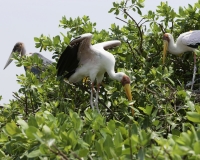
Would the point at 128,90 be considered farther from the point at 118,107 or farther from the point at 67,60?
the point at 67,60

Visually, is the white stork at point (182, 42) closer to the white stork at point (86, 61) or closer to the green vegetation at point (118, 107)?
the green vegetation at point (118, 107)

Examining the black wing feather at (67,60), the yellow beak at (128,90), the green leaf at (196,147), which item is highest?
the green leaf at (196,147)

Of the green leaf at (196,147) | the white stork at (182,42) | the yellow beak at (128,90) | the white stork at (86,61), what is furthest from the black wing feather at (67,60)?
the green leaf at (196,147)

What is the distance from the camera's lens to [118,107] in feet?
13.1

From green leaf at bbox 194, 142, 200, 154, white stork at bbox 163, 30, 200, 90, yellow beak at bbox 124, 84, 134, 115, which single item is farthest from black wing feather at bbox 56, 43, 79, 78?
green leaf at bbox 194, 142, 200, 154

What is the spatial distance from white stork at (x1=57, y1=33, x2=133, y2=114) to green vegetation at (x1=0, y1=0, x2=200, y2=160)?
0.40 feet

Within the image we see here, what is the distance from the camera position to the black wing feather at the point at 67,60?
4.61 m

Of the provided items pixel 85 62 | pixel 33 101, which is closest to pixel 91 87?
pixel 85 62

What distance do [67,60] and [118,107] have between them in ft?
3.29

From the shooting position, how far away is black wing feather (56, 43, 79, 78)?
461 cm

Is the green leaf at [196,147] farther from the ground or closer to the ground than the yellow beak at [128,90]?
farther from the ground

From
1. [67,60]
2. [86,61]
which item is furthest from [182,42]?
[67,60]

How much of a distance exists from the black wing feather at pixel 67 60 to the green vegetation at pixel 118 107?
107mm

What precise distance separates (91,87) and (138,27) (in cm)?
83
